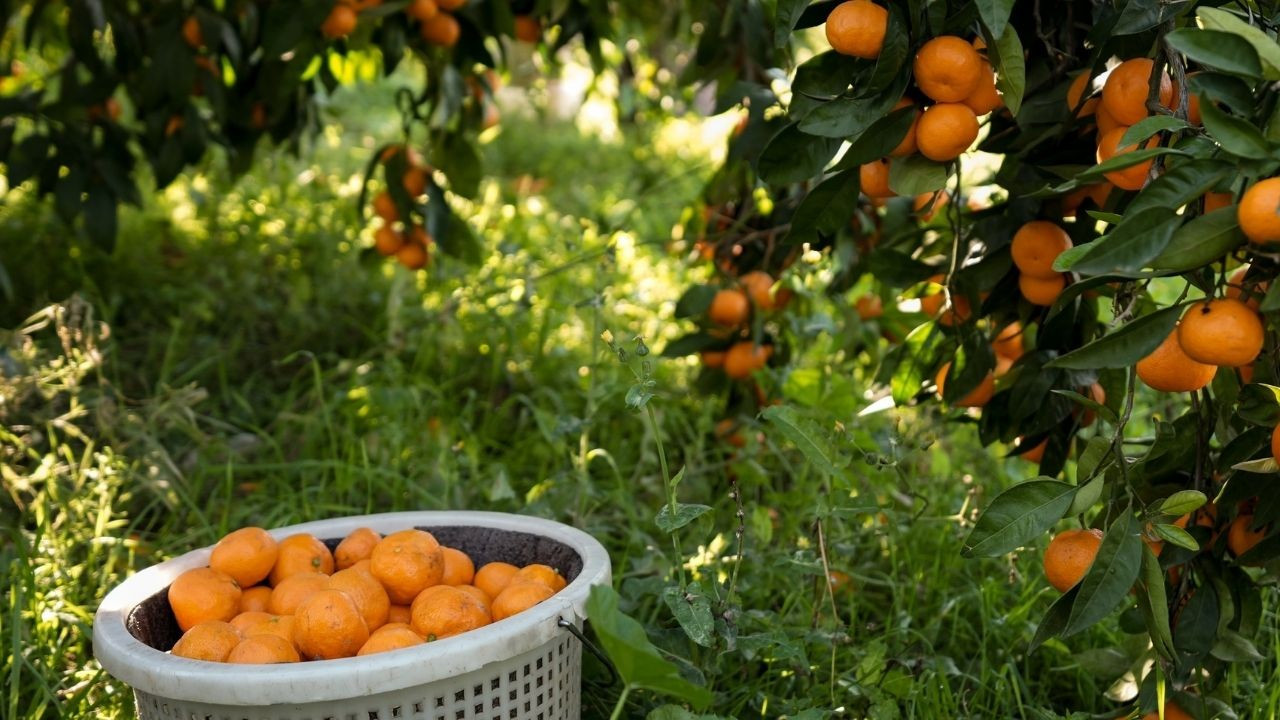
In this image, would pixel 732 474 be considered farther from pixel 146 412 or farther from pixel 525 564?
pixel 146 412

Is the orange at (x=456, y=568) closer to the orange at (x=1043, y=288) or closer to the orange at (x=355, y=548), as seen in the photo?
the orange at (x=355, y=548)

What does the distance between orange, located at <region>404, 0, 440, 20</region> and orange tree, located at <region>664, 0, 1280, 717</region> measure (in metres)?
0.63

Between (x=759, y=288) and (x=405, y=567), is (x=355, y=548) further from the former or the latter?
(x=759, y=288)

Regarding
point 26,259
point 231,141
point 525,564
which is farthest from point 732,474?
point 26,259

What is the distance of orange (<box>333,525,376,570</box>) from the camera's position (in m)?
1.39

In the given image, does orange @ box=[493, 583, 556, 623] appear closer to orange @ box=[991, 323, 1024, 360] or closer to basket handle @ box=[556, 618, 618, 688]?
basket handle @ box=[556, 618, 618, 688]

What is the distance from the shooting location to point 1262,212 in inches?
30.7

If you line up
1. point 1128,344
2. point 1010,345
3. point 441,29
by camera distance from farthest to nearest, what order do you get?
point 441,29 → point 1010,345 → point 1128,344

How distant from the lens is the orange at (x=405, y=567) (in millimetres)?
1292

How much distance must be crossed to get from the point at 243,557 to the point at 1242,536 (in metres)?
1.09

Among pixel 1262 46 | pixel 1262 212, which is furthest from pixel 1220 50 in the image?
pixel 1262 212

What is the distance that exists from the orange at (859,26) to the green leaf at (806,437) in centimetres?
43

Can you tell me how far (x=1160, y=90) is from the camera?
40.4 inches

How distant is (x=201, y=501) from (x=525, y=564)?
82 cm
